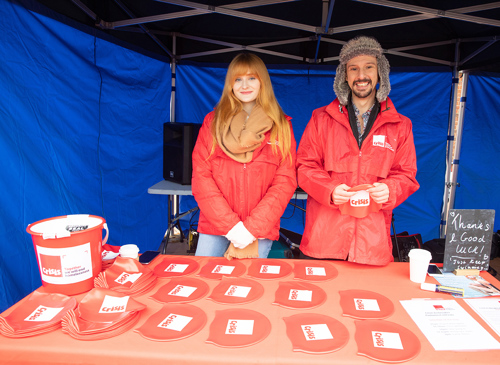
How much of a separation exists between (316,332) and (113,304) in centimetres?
63

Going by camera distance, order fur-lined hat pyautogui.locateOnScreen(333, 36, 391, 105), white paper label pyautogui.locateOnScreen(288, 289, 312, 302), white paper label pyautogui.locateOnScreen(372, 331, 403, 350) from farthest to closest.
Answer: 1. fur-lined hat pyautogui.locateOnScreen(333, 36, 391, 105)
2. white paper label pyautogui.locateOnScreen(288, 289, 312, 302)
3. white paper label pyautogui.locateOnScreen(372, 331, 403, 350)

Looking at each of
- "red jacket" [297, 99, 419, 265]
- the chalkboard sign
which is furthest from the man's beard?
the chalkboard sign

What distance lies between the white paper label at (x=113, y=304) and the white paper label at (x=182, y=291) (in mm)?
162

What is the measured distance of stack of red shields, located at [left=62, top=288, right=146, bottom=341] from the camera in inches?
36.1

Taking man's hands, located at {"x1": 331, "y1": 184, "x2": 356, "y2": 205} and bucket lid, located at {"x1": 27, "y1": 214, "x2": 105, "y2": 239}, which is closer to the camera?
bucket lid, located at {"x1": 27, "y1": 214, "x2": 105, "y2": 239}

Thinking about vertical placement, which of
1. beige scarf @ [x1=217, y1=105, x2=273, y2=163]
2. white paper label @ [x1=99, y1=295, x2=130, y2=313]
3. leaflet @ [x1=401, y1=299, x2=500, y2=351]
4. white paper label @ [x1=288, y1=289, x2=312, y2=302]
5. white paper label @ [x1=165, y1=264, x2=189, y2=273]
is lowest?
white paper label @ [x1=165, y1=264, x2=189, y2=273]

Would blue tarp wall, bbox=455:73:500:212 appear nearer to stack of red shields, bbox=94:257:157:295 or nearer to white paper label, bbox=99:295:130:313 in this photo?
stack of red shields, bbox=94:257:157:295

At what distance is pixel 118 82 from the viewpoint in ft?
8.98

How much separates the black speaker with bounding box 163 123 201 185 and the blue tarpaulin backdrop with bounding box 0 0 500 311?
212 mm

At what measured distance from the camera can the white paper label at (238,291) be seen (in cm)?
115

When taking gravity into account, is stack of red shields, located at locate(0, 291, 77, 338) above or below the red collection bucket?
below

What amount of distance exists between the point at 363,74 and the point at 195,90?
2.38m

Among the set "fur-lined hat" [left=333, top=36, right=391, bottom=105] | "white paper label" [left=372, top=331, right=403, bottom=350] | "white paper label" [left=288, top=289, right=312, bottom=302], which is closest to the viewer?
"white paper label" [left=372, top=331, right=403, bottom=350]

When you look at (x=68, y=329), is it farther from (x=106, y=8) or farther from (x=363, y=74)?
(x=106, y=8)
